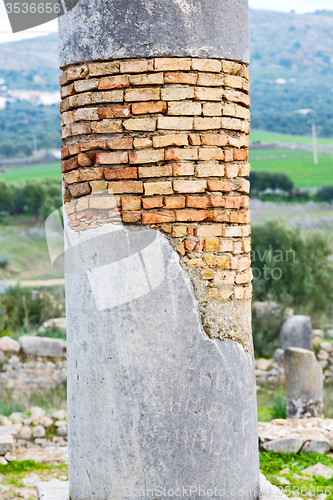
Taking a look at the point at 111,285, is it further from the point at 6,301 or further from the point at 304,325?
the point at 6,301

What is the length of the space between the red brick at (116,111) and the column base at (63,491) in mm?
2220

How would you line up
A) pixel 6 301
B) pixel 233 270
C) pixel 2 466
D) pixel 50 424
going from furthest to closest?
pixel 6 301 → pixel 50 424 → pixel 2 466 → pixel 233 270

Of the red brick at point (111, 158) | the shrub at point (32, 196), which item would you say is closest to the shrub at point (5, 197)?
the shrub at point (32, 196)

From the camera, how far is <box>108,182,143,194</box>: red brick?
253 cm

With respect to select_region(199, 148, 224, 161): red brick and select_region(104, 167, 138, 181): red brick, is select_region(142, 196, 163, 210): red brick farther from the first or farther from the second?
select_region(199, 148, 224, 161): red brick

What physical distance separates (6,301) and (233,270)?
394 inches

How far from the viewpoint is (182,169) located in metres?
2.54

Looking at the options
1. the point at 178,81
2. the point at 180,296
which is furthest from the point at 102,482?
the point at 178,81

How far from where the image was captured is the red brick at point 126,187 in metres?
2.53

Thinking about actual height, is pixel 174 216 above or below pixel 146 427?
above

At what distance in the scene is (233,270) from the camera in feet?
8.82

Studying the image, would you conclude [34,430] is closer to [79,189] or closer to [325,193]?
[79,189]

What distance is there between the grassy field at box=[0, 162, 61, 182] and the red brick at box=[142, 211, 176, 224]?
76.7 ft

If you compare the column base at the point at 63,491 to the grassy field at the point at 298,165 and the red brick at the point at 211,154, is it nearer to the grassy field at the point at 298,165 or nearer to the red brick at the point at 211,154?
the red brick at the point at 211,154
